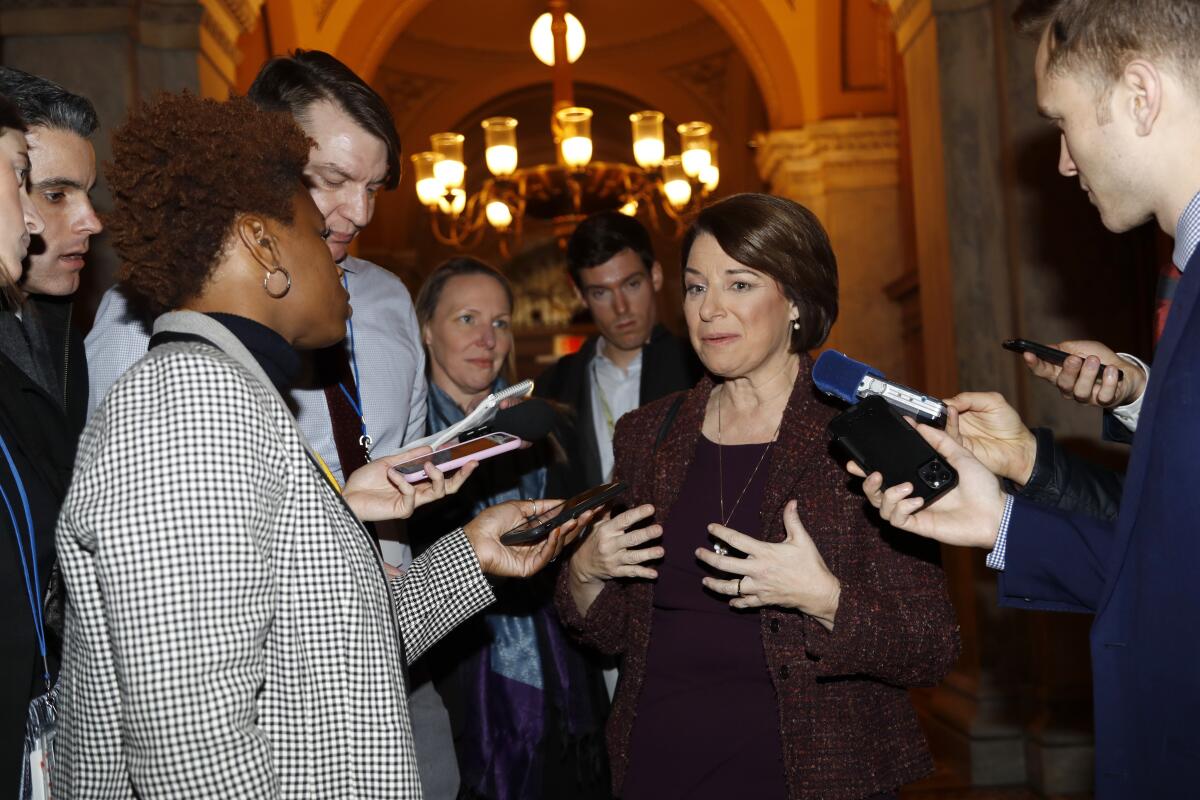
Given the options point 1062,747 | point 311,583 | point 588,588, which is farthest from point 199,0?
point 1062,747

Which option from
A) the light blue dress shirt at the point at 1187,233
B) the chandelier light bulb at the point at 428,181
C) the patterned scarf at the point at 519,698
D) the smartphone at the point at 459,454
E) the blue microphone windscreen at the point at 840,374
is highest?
the chandelier light bulb at the point at 428,181

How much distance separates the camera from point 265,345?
1.90m

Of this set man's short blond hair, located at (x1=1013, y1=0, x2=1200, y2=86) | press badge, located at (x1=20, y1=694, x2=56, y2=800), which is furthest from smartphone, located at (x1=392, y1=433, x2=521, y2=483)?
man's short blond hair, located at (x1=1013, y1=0, x2=1200, y2=86)

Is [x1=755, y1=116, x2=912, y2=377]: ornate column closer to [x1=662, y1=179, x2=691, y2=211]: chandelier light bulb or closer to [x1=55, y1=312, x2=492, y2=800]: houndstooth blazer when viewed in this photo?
[x1=662, y1=179, x2=691, y2=211]: chandelier light bulb

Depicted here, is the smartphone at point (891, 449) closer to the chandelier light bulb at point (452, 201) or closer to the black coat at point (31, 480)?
the black coat at point (31, 480)

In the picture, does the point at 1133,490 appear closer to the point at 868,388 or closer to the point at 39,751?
the point at 868,388

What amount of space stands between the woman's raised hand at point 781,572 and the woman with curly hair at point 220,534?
2.43 feet

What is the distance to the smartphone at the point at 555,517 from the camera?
2455 mm

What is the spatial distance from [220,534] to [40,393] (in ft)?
3.33

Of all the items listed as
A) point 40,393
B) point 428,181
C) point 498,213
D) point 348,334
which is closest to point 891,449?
point 348,334

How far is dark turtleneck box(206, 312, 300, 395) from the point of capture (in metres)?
1.88

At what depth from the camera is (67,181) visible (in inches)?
106

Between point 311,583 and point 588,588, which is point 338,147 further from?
point 311,583

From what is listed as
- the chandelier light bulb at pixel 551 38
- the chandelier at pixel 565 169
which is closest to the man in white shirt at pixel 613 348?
the chandelier at pixel 565 169
